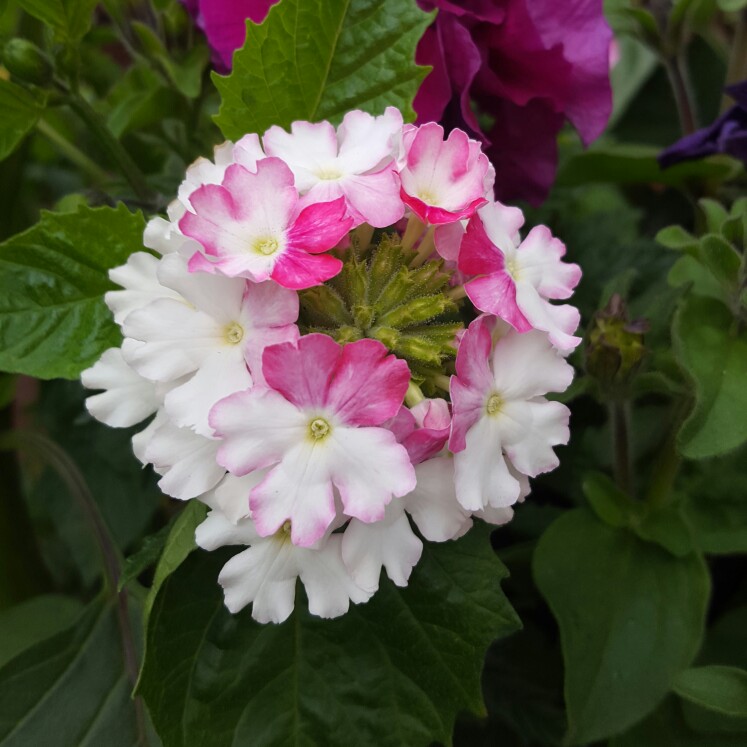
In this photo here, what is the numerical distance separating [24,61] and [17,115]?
0.11 ft

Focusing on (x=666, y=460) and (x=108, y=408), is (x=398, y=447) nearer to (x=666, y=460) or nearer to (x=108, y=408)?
(x=108, y=408)

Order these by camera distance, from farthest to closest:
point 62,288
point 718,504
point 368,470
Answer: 1. point 718,504
2. point 62,288
3. point 368,470

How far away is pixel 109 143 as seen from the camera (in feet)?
1.39

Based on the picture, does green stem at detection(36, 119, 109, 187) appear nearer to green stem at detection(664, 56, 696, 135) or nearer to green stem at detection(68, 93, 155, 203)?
green stem at detection(68, 93, 155, 203)

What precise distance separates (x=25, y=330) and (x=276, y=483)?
16cm

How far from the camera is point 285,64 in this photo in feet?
1.23

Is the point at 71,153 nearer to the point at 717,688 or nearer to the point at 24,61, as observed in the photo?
the point at 24,61

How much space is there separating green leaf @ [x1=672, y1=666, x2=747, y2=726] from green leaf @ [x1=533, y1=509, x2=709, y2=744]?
A: 0.04m

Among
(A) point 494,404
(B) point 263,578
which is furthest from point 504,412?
(B) point 263,578

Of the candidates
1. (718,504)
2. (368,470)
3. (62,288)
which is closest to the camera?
(368,470)

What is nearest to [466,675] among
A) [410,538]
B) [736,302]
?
[410,538]

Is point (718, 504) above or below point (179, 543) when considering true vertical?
below

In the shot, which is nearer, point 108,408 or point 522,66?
point 108,408

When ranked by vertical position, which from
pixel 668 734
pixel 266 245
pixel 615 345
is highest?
pixel 266 245
